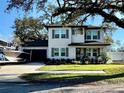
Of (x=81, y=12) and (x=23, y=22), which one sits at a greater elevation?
(x=23, y=22)

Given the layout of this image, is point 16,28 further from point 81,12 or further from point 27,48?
point 81,12

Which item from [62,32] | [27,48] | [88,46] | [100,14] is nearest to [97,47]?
[88,46]

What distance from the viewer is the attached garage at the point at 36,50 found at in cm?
5728

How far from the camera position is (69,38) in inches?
2149

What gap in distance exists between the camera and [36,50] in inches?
2352

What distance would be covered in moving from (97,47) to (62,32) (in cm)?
554

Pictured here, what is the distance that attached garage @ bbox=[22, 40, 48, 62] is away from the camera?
57281 millimetres

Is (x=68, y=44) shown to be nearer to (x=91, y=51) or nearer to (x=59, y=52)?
(x=59, y=52)

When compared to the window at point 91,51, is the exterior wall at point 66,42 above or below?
above

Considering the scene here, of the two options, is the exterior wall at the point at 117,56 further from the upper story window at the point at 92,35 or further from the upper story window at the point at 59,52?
the upper story window at the point at 59,52

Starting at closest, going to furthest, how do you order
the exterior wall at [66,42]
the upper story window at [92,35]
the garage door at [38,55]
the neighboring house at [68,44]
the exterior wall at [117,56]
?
the neighboring house at [68,44] < the exterior wall at [66,42] < the upper story window at [92,35] < the exterior wall at [117,56] < the garage door at [38,55]

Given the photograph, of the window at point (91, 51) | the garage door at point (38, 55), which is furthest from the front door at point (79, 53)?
the garage door at point (38, 55)

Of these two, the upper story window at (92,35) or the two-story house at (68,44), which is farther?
the upper story window at (92,35)

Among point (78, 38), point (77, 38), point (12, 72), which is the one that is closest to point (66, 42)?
point (77, 38)
